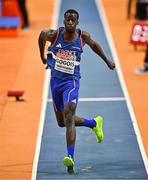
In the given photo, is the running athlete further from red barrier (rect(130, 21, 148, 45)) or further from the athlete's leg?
red barrier (rect(130, 21, 148, 45))

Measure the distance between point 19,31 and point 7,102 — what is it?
7.73 m

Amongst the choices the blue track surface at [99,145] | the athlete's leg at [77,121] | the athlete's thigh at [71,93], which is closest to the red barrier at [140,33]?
the blue track surface at [99,145]

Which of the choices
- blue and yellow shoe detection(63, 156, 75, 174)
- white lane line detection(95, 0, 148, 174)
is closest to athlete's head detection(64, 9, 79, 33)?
blue and yellow shoe detection(63, 156, 75, 174)

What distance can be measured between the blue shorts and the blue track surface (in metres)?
0.92

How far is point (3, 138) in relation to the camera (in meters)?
11.3

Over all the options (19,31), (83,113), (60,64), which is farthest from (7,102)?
(19,31)

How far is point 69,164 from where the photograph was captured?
8930 mm

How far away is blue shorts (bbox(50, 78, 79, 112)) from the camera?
30.8ft

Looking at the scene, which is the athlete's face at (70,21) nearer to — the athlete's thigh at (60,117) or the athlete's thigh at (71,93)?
the athlete's thigh at (71,93)

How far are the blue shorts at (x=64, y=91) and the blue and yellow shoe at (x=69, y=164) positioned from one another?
87cm

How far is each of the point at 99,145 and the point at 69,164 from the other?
6.34 feet

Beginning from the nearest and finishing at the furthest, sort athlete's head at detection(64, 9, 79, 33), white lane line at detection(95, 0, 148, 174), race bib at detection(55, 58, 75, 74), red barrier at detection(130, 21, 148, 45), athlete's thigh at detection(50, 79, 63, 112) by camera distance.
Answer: athlete's head at detection(64, 9, 79, 33), race bib at detection(55, 58, 75, 74), athlete's thigh at detection(50, 79, 63, 112), white lane line at detection(95, 0, 148, 174), red barrier at detection(130, 21, 148, 45)

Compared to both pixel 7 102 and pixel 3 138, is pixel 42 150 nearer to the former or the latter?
pixel 3 138

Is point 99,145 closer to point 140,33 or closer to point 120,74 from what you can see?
point 120,74
